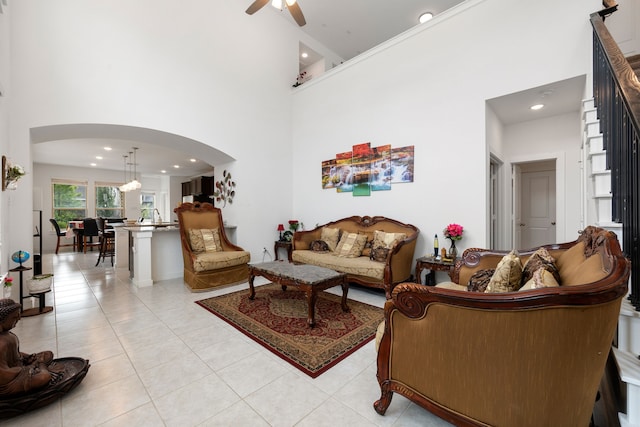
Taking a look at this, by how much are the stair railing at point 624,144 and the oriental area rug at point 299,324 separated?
1904 millimetres

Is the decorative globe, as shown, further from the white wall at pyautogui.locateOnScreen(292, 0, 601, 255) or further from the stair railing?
the stair railing

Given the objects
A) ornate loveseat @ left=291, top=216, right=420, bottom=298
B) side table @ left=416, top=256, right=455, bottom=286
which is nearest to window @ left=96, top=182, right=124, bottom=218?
ornate loveseat @ left=291, top=216, right=420, bottom=298

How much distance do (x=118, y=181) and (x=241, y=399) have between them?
11.0 meters

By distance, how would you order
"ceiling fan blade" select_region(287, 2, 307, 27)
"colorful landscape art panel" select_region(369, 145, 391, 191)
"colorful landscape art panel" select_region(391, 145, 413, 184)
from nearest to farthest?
"ceiling fan blade" select_region(287, 2, 307, 27) < "colorful landscape art panel" select_region(391, 145, 413, 184) < "colorful landscape art panel" select_region(369, 145, 391, 191)

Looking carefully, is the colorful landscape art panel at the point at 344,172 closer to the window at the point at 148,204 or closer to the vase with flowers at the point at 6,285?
the vase with flowers at the point at 6,285

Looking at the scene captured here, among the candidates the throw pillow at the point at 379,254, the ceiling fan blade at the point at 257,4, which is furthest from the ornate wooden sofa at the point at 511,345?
the ceiling fan blade at the point at 257,4

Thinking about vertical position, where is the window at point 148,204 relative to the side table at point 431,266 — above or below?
above

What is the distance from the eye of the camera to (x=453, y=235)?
134 inches

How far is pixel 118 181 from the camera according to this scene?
9.80 metres

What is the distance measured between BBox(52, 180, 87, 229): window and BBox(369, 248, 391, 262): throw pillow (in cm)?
1052

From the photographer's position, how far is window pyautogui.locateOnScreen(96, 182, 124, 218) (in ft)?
31.0

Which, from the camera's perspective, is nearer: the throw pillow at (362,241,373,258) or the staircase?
the staircase

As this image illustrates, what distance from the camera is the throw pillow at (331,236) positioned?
15.1 feet

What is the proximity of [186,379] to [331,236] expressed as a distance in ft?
10.3
